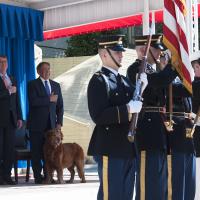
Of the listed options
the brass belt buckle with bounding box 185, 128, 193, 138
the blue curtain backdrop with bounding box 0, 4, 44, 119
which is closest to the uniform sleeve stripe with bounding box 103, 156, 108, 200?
the brass belt buckle with bounding box 185, 128, 193, 138

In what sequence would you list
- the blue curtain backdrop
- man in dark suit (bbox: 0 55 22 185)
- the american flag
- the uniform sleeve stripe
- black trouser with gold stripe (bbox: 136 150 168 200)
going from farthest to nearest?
the blue curtain backdrop, man in dark suit (bbox: 0 55 22 185), black trouser with gold stripe (bbox: 136 150 168 200), the american flag, the uniform sleeve stripe

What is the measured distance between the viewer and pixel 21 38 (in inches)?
437

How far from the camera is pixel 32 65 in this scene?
11508 mm

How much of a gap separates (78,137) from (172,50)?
1112 cm

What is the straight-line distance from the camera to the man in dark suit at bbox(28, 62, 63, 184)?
9.73 m

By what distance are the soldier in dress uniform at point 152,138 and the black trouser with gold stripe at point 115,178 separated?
0.52 meters

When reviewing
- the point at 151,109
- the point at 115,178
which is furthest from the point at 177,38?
the point at 115,178

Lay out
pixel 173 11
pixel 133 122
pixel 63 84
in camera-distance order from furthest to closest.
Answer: pixel 63 84
pixel 173 11
pixel 133 122

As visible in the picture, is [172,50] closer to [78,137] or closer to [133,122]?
[133,122]

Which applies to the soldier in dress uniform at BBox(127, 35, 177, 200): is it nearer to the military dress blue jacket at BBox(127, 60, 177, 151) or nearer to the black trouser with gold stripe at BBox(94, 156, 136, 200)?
the military dress blue jacket at BBox(127, 60, 177, 151)

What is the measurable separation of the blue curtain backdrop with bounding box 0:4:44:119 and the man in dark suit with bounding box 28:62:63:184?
1.28 meters

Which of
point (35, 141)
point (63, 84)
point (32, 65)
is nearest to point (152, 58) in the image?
point (35, 141)

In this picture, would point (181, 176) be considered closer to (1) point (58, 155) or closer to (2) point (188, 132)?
(2) point (188, 132)

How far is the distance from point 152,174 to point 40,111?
4573mm
